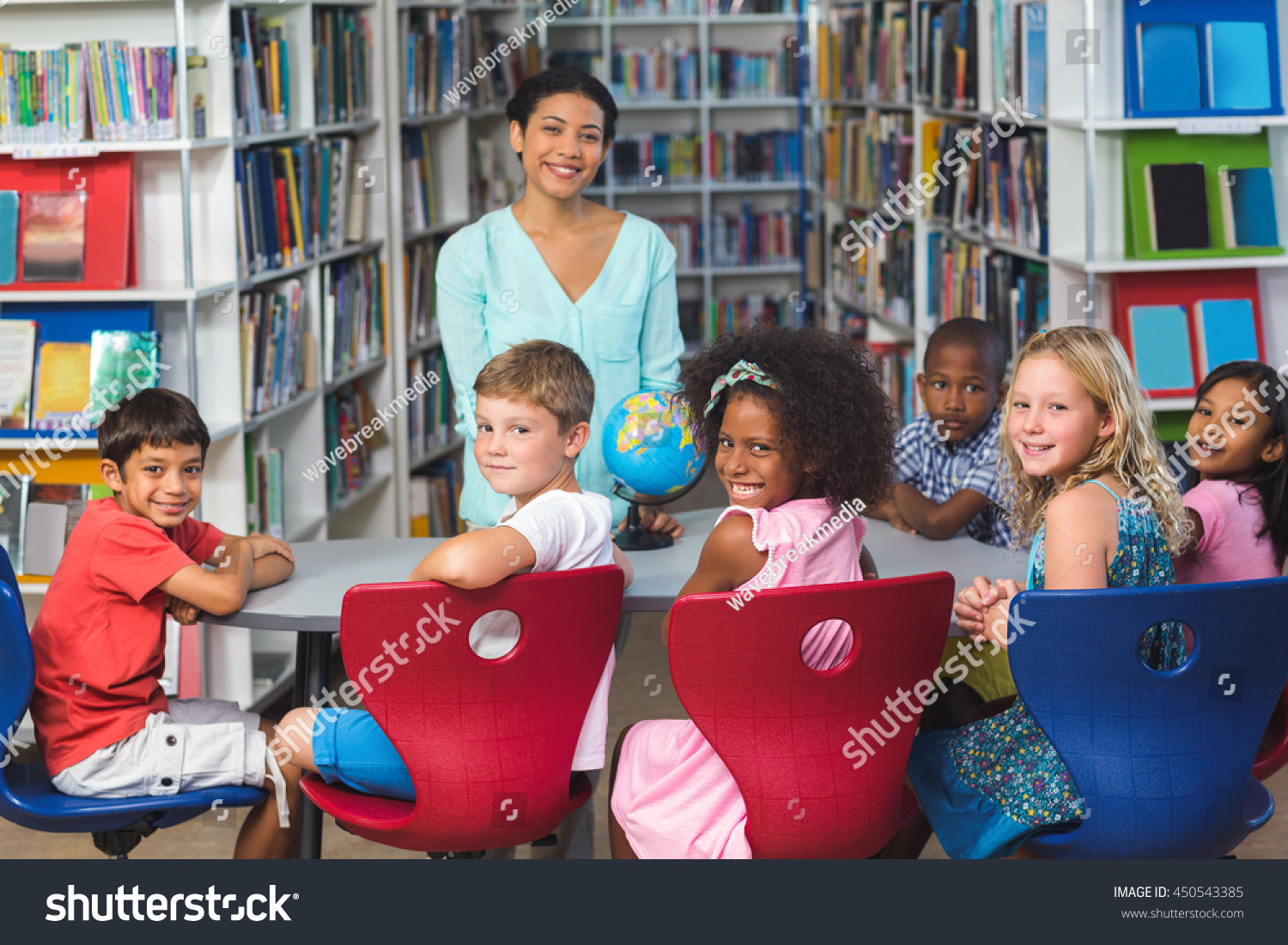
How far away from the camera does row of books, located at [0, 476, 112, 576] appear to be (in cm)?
305

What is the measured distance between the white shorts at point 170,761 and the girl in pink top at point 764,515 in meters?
0.55

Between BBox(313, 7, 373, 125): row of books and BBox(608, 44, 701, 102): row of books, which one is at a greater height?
BBox(608, 44, 701, 102): row of books

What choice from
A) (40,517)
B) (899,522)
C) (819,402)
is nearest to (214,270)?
(40,517)

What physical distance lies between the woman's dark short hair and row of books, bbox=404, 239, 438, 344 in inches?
76.8

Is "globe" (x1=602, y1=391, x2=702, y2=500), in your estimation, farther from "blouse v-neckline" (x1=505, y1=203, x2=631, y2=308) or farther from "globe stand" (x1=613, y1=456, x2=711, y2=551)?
"blouse v-neckline" (x1=505, y1=203, x2=631, y2=308)

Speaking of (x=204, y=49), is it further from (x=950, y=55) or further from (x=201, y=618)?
(x=950, y=55)

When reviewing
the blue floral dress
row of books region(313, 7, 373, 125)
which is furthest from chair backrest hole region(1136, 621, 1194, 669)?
row of books region(313, 7, 373, 125)

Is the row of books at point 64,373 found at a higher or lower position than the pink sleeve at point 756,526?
higher

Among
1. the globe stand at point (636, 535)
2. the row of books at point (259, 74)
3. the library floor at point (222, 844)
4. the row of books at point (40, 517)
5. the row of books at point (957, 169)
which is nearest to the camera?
the globe stand at point (636, 535)

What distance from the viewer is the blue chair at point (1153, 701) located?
147 centimetres

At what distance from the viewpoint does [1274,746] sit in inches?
72.9

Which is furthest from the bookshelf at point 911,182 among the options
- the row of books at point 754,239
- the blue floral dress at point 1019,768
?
the blue floral dress at point 1019,768

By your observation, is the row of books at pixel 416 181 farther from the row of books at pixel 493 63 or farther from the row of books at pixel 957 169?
the row of books at pixel 957 169

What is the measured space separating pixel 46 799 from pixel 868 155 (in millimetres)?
4568
